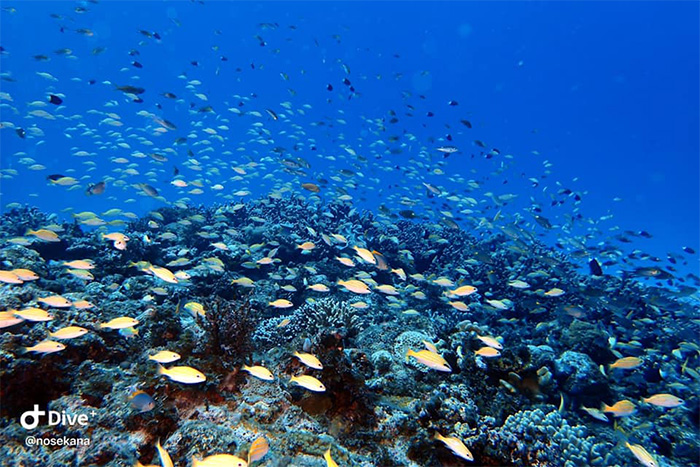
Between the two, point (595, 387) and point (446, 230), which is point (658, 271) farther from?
point (446, 230)

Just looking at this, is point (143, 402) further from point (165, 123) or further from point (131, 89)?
point (131, 89)

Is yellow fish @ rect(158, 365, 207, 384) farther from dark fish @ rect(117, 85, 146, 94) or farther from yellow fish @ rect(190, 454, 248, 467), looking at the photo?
dark fish @ rect(117, 85, 146, 94)

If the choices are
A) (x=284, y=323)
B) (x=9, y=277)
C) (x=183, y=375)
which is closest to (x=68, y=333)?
(x=9, y=277)

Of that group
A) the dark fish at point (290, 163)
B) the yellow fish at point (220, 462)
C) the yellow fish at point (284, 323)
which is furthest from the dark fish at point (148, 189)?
the yellow fish at point (220, 462)

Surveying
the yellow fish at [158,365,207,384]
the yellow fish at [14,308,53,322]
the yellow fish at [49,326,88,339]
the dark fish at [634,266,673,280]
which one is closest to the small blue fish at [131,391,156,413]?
the yellow fish at [158,365,207,384]

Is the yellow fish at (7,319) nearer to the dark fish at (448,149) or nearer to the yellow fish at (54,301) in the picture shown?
the yellow fish at (54,301)

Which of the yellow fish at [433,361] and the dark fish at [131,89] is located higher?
the dark fish at [131,89]

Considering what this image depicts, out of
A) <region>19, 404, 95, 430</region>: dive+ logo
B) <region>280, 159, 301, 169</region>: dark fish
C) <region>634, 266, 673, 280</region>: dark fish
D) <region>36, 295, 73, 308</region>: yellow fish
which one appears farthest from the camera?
<region>280, 159, 301, 169</region>: dark fish

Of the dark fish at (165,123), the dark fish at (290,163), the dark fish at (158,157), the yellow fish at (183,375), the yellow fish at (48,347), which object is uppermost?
the dark fish at (290,163)

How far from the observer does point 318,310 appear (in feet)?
22.1

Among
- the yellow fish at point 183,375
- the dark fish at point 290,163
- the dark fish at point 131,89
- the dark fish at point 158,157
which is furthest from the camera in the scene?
the dark fish at point 290,163

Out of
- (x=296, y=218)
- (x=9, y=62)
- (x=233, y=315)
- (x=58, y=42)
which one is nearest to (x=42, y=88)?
(x=9, y=62)

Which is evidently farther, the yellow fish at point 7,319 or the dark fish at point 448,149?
the dark fish at point 448,149

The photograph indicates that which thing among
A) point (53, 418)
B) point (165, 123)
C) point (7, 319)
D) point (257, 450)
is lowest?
point (53, 418)
